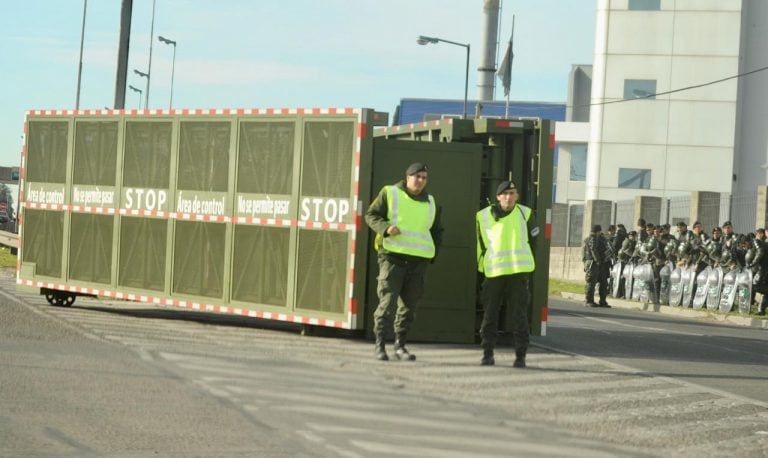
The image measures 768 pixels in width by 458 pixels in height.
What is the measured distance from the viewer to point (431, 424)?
9695mm

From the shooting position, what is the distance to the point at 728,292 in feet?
96.5

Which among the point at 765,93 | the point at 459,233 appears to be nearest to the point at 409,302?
the point at 459,233

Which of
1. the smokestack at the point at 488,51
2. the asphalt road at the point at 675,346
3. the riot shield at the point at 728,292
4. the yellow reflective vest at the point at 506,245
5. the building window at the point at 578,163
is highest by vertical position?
the smokestack at the point at 488,51

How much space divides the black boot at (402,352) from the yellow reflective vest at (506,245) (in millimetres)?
1088

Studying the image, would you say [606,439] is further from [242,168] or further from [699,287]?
[699,287]

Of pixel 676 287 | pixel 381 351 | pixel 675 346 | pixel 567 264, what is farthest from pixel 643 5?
pixel 381 351

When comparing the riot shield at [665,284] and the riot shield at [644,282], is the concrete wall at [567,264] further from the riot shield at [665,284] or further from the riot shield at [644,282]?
the riot shield at [665,284]

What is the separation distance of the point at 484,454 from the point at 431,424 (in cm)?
118

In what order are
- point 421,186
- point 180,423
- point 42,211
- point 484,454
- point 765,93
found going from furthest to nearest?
1. point 765,93
2. point 42,211
3. point 421,186
4. point 180,423
5. point 484,454

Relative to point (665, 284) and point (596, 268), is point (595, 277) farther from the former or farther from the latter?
point (665, 284)

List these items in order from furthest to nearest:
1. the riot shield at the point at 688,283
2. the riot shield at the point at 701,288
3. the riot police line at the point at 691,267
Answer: the riot shield at the point at 688,283 < the riot shield at the point at 701,288 < the riot police line at the point at 691,267

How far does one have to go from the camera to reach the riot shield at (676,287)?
3159cm

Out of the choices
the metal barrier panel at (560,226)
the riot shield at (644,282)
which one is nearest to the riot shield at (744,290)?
the riot shield at (644,282)

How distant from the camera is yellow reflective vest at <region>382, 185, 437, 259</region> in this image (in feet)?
46.8
